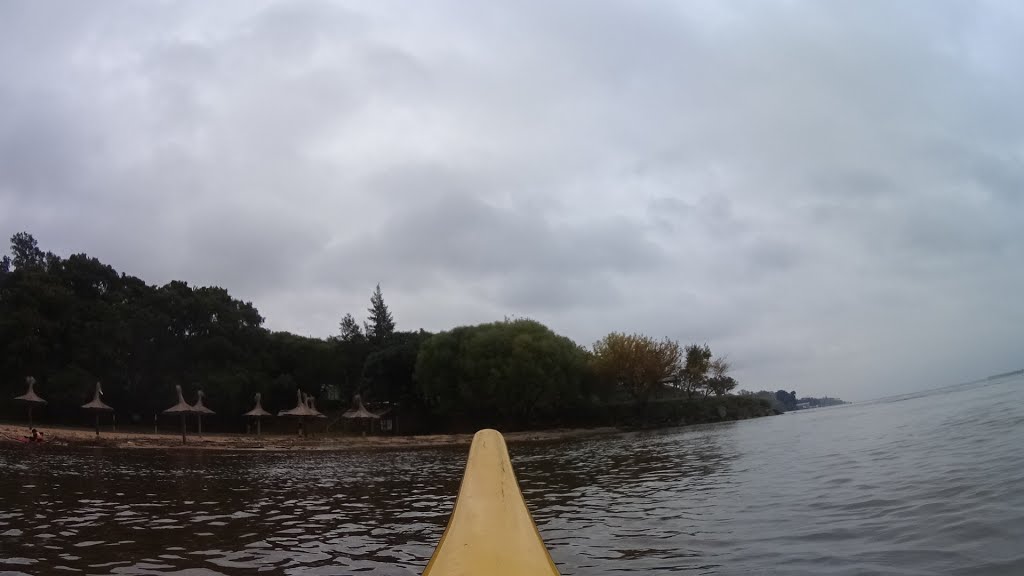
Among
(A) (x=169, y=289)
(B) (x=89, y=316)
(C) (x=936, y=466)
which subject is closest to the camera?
(C) (x=936, y=466)

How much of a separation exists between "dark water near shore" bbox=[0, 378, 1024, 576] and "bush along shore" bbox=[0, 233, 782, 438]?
35.6 metres

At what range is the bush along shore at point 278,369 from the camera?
48125 millimetres

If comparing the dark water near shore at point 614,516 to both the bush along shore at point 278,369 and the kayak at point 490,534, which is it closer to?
the kayak at point 490,534

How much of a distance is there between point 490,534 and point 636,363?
59201 millimetres

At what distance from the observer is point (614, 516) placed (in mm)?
9992

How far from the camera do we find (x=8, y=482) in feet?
46.3

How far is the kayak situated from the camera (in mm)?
3934

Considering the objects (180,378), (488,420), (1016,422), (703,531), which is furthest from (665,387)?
(703,531)

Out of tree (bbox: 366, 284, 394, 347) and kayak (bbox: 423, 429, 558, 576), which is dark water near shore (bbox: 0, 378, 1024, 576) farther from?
tree (bbox: 366, 284, 394, 347)

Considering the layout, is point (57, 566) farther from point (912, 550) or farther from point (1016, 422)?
point (1016, 422)

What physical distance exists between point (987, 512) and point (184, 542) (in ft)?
32.6

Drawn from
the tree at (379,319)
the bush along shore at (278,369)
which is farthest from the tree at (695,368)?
the tree at (379,319)

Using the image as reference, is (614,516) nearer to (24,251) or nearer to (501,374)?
(501,374)

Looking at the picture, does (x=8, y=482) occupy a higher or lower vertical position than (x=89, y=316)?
lower
